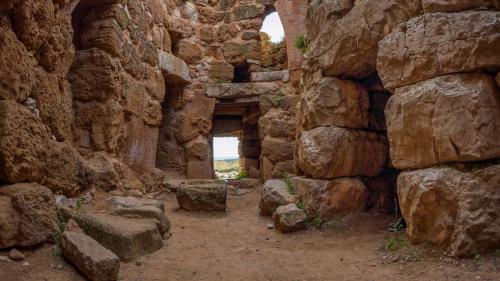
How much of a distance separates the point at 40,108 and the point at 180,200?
2386mm

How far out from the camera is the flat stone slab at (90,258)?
8.18 feet

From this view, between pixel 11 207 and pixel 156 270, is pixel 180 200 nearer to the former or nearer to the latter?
pixel 156 270

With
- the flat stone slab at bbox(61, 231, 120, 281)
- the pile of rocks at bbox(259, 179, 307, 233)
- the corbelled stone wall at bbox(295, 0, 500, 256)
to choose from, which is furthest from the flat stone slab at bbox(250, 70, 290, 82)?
the flat stone slab at bbox(61, 231, 120, 281)

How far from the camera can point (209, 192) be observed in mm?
5203

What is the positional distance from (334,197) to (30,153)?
2935 millimetres

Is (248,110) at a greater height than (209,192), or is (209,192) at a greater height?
(248,110)

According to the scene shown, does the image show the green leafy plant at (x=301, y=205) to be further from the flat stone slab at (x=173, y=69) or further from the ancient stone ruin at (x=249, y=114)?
the flat stone slab at (x=173, y=69)

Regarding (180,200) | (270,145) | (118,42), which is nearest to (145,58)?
(118,42)

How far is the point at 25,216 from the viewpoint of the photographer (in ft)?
8.67

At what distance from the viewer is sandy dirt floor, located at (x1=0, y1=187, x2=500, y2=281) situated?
2.64 meters

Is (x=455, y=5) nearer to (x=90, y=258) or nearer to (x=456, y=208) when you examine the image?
(x=456, y=208)

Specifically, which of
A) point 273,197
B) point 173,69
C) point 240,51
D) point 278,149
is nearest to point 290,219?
point 273,197

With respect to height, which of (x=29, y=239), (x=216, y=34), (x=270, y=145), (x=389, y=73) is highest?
(x=216, y=34)

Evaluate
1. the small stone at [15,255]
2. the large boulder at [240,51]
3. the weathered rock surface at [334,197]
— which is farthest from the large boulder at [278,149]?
the small stone at [15,255]
